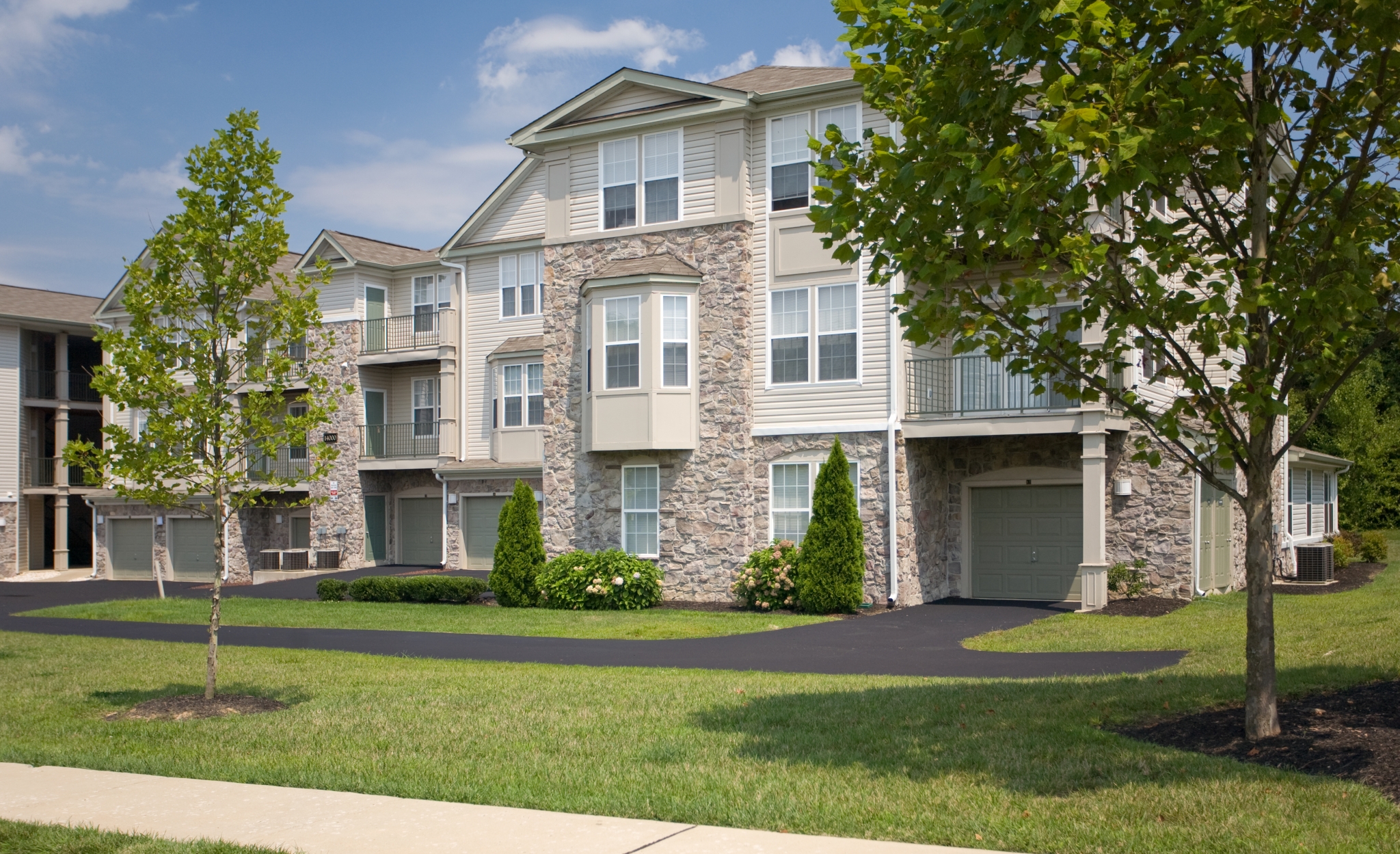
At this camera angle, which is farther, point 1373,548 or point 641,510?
point 1373,548

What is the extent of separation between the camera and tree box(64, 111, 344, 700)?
1072cm

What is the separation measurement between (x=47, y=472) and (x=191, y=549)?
8.36 metres

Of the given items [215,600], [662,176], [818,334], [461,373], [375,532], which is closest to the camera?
[215,600]

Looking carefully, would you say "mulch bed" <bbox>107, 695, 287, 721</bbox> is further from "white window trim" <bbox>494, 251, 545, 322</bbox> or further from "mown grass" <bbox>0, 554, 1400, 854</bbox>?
"white window trim" <bbox>494, 251, 545, 322</bbox>

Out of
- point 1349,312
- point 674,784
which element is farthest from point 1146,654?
point 674,784

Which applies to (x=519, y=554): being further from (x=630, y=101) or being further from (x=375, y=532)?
(x=375, y=532)

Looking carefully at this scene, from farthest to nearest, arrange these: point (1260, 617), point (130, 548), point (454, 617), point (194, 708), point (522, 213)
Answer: point (130, 548)
point (522, 213)
point (454, 617)
point (194, 708)
point (1260, 617)

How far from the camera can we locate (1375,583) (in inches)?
883

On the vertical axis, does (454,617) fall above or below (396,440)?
below

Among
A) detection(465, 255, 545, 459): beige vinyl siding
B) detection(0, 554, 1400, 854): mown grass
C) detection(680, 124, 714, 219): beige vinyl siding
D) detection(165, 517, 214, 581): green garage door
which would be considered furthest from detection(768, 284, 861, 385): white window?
detection(165, 517, 214, 581): green garage door

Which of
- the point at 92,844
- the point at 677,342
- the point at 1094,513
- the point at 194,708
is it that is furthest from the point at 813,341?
the point at 92,844

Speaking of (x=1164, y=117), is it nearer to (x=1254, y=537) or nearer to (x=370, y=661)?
(x=1254, y=537)

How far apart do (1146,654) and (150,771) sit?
10.6 m

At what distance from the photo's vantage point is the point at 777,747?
8.02 m
